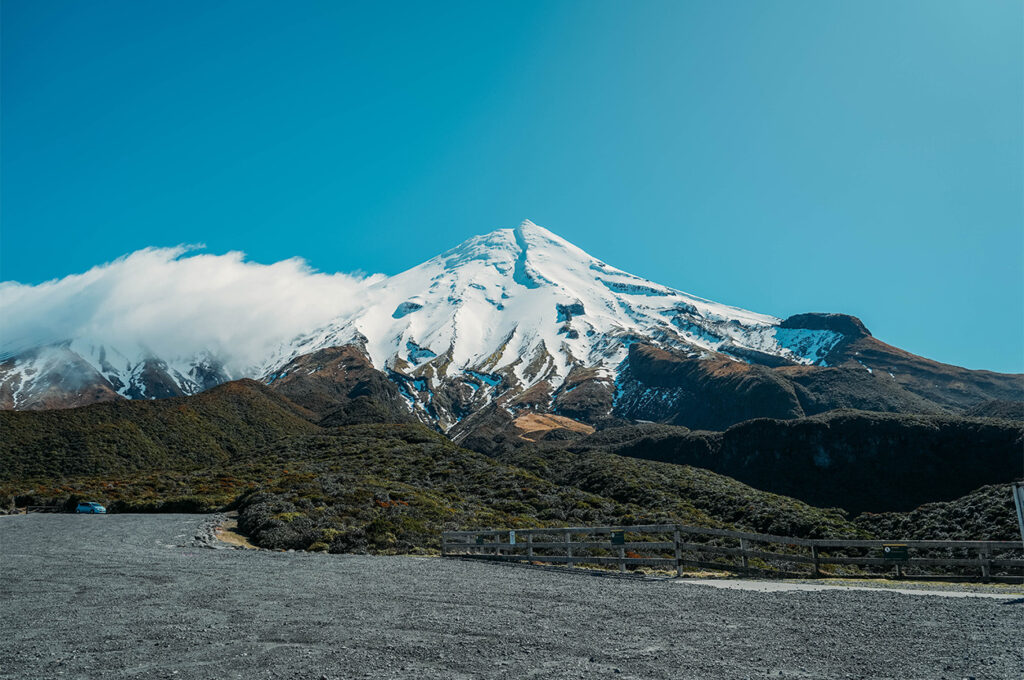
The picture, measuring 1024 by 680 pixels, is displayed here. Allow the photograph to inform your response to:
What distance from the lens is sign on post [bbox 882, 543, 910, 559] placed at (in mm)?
14200

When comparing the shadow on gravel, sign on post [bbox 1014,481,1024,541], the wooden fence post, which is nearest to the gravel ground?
the shadow on gravel

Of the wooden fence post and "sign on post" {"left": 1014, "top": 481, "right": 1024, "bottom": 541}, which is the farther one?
the wooden fence post

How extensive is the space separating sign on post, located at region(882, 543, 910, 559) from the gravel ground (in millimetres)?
4080

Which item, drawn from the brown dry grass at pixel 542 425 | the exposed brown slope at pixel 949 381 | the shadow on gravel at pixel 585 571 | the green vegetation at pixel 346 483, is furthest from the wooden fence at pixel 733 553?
the exposed brown slope at pixel 949 381

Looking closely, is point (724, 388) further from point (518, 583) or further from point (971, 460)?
point (518, 583)

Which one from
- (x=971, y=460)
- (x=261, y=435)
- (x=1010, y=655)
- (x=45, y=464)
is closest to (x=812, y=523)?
(x=1010, y=655)

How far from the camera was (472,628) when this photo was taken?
7730 millimetres

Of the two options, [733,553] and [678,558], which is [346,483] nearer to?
[733,553]

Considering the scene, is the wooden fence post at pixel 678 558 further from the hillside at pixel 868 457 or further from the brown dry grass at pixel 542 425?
the brown dry grass at pixel 542 425

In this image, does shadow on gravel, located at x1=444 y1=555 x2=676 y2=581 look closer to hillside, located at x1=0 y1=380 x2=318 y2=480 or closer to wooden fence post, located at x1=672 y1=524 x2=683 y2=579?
wooden fence post, located at x1=672 y1=524 x2=683 y2=579

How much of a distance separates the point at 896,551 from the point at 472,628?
36.8 feet

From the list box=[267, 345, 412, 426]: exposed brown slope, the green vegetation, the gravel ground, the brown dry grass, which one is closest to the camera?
the gravel ground

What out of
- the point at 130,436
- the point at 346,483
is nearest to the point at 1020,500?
the point at 346,483

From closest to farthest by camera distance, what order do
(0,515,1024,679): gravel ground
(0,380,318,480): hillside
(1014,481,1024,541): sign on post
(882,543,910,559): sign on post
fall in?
(0,515,1024,679): gravel ground
(1014,481,1024,541): sign on post
(882,543,910,559): sign on post
(0,380,318,480): hillside
